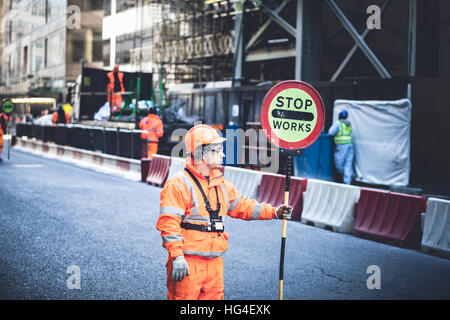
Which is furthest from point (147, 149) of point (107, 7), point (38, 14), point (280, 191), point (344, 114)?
point (38, 14)

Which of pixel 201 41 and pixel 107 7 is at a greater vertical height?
pixel 107 7

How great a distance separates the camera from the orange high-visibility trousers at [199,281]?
383cm

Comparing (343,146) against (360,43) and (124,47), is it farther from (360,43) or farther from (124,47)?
(124,47)

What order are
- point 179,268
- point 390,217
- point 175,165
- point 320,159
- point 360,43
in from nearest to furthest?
point 179,268 < point 390,217 < point 175,165 < point 320,159 < point 360,43

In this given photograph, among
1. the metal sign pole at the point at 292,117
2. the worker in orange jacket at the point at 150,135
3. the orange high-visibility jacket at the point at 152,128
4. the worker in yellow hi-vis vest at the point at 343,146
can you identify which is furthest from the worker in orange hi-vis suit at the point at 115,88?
the metal sign pole at the point at 292,117

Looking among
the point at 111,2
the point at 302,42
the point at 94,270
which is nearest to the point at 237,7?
the point at 302,42

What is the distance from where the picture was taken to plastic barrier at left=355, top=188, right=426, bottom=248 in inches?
333

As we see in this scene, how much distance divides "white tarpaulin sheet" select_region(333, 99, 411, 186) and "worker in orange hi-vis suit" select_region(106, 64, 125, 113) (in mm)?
10388

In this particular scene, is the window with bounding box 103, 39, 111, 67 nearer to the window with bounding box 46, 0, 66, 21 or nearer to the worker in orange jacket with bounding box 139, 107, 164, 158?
the window with bounding box 46, 0, 66, 21

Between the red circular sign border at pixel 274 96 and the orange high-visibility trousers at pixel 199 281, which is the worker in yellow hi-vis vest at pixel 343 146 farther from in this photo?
the orange high-visibility trousers at pixel 199 281

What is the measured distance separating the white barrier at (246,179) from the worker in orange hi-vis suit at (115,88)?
10955 mm

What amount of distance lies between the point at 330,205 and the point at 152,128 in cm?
967

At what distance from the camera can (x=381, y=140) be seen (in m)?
15.1
